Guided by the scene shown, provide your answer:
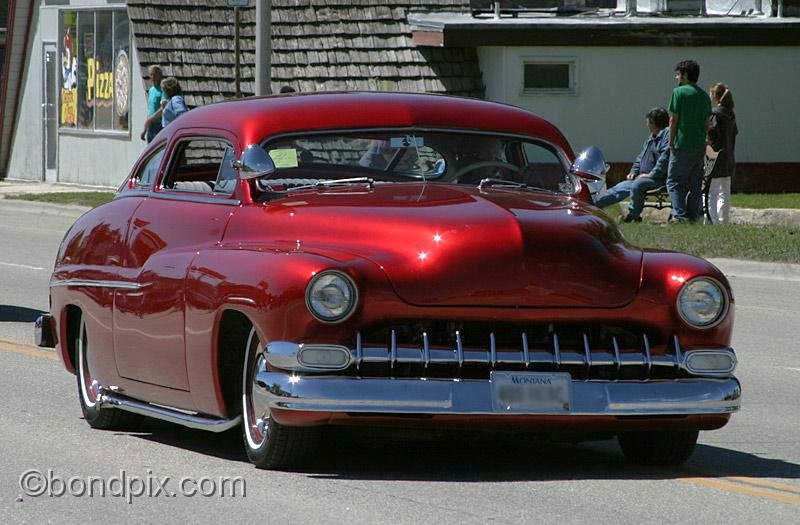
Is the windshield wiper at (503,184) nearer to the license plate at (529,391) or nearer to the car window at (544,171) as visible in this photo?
the car window at (544,171)

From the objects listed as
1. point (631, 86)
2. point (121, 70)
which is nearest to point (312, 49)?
point (121, 70)

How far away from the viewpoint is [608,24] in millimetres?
26609

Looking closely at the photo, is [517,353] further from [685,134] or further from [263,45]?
[263,45]

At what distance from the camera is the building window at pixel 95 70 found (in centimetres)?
2950

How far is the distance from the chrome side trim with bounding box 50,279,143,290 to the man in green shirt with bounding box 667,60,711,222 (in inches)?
479

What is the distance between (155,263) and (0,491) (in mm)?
1324

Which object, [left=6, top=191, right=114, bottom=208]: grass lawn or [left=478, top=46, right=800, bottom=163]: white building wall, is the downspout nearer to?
[left=6, top=191, right=114, bottom=208]: grass lawn

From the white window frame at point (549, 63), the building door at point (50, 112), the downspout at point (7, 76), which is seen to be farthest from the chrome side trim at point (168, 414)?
the downspout at point (7, 76)

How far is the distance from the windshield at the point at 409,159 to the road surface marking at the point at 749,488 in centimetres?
171

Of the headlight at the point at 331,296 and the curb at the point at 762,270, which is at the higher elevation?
the headlight at the point at 331,296

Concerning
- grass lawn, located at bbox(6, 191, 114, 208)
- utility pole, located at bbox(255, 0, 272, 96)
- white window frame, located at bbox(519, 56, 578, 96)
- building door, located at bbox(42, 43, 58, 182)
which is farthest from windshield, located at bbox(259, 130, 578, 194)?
building door, located at bbox(42, 43, 58, 182)

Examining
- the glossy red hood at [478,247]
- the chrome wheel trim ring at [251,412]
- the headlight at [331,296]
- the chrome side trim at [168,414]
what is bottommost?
the chrome side trim at [168,414]

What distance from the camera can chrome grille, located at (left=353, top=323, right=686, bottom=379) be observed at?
249 inches

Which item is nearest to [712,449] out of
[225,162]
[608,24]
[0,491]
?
[225,162]
